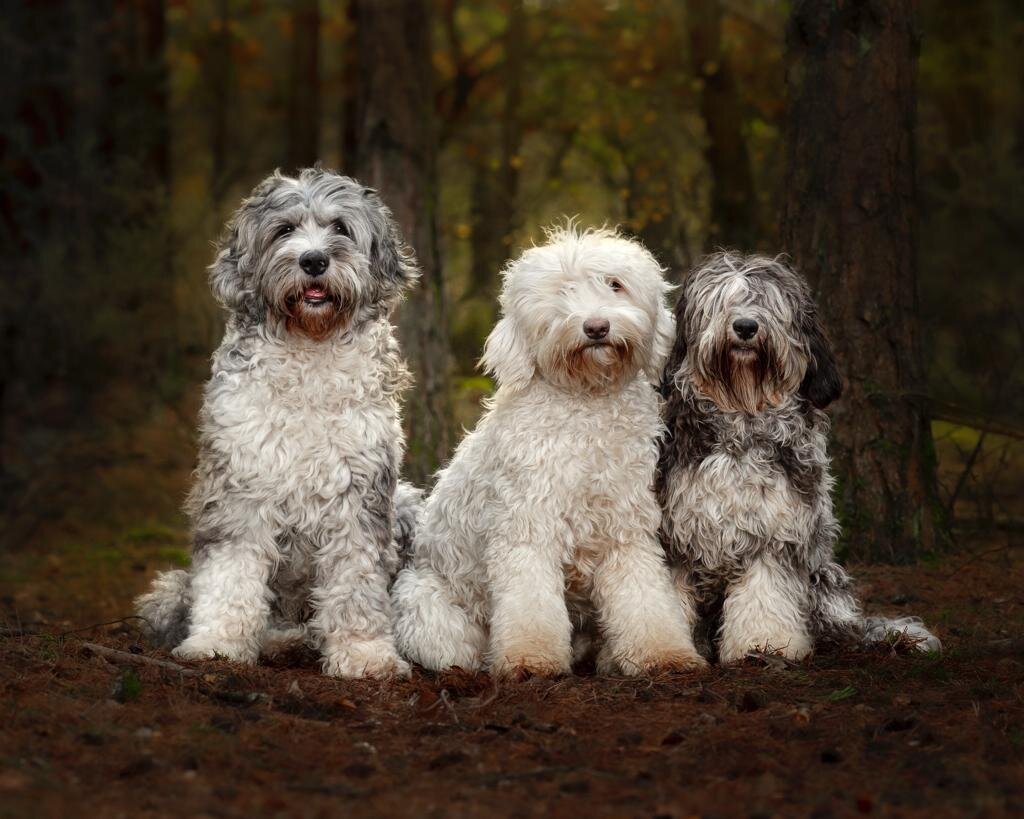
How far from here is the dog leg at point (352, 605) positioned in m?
5.74

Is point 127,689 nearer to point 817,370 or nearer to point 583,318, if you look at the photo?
point 583,318

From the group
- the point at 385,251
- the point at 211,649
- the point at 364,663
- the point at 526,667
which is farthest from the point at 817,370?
the point at 211,649

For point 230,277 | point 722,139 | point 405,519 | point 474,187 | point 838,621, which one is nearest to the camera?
point 230,277

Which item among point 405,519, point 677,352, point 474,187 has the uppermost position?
point 474,187

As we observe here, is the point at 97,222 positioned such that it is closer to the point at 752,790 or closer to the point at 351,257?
the point at 351,257

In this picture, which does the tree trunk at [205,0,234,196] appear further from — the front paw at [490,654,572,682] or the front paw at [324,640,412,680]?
the front paw at [490,654,572,682]

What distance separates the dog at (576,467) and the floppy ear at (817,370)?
620 mm

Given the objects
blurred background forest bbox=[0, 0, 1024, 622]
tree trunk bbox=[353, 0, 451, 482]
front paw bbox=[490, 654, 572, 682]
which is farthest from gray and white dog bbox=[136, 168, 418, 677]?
tree trunk bbox=[353, 0, 451, 482]

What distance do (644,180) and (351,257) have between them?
42.4 ft

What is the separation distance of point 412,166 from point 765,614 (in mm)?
4863

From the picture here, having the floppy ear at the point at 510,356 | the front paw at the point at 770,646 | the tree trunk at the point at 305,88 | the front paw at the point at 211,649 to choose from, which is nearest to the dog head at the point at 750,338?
the floppy ear at the point at 510,356

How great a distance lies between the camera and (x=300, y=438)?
573cm

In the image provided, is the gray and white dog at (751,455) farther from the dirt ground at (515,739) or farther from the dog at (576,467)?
the dirt ground at (515,739)

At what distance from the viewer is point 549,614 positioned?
5.62 metres
